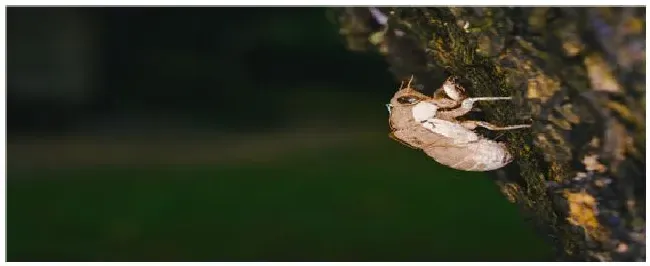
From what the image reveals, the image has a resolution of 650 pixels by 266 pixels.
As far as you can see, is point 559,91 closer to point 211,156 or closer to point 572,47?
point 572,47

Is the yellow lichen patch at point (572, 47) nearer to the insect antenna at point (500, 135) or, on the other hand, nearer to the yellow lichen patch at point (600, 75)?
the yellow lichen patch at point (600, 75)

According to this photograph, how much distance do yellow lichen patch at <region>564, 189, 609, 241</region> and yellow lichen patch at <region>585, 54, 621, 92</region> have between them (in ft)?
0.56

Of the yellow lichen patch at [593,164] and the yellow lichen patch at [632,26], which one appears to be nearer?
the yellow lichen patch at [632,26]

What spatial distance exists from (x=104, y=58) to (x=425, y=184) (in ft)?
3.75

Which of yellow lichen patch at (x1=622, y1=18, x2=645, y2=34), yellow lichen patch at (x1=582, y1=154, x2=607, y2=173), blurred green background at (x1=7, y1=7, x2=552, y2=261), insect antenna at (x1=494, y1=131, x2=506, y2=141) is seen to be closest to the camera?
yellow lichen patch at (x1=622, y1=18, x2=645, y2=34)

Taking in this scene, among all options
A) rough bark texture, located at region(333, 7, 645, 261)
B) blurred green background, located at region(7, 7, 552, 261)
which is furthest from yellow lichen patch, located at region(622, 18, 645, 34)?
blurred green background, located at region(7, 7, 552, 261)

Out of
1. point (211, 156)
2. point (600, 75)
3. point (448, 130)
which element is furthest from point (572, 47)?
point (211, 156)

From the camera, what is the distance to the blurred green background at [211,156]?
1.93 m

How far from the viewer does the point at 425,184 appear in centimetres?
204

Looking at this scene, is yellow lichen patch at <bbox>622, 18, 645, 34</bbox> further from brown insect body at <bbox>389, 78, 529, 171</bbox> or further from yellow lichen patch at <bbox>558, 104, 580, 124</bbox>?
brown insect body at <bbox>389, 78, 529, 171</bbox>

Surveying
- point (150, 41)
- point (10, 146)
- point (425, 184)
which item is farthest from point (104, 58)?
point (425, 184)

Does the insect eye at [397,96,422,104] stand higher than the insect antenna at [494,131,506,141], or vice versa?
the insect eye at [397,96,422,104]

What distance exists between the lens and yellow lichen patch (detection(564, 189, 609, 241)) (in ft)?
2.63

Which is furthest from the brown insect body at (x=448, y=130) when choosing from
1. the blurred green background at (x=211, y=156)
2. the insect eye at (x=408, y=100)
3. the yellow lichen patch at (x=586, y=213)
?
the blurred green background at (x=211, y=156)
